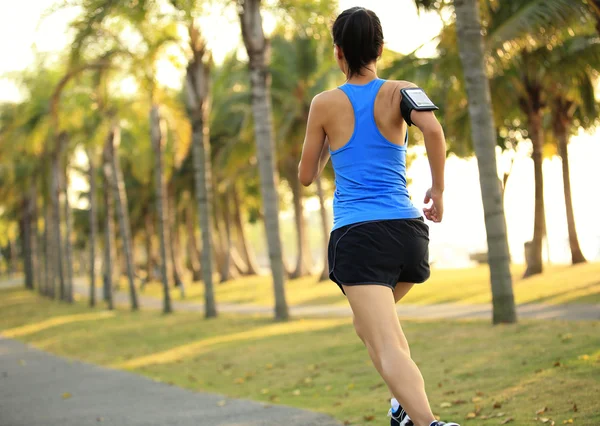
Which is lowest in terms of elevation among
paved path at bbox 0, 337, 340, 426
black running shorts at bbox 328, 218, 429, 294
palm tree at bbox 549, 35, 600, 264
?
paved path at bbox 0, 337, 340, 426

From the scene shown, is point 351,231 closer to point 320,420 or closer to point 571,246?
point 320,420

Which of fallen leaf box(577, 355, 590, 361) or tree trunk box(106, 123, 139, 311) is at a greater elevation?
tree trunk box(106, 123, 139, 311)

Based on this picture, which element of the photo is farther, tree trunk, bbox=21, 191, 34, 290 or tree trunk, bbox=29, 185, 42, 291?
tree trunk, bbox=21, 191, 34, 290

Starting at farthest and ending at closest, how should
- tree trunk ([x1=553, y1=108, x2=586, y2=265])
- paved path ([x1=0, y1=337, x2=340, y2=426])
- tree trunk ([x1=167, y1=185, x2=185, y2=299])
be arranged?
tree trunk ([x1=167, y1=185, x2=185, y2=299]) < tree trunk ([x1=553, y1=108, x2=586, y2=265]) < paved path ([x1=0, y1=337, x2=340, y2=426])

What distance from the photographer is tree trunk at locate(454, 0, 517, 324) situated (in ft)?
37.8

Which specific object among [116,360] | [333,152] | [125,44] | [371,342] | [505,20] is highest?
[125,44]

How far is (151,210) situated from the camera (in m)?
55.2

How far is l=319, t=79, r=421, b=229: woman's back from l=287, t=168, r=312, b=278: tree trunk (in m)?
35.0

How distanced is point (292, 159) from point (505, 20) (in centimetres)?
2395

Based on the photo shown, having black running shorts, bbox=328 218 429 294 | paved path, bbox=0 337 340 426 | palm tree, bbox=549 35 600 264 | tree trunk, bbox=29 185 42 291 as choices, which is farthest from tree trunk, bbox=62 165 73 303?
black running shorts, bbox=328 218 429 294

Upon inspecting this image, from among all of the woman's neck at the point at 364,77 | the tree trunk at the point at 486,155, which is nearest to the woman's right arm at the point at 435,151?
the woman's neck at the point at 364,77

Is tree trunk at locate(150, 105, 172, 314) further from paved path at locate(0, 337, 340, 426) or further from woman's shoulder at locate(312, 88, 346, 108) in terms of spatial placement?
woman's shoulder at locate(312, 88, 346, 108)

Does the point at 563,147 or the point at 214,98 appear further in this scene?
the point at 214,98

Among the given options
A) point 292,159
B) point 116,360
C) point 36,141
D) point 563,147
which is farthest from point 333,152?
point 292,159
